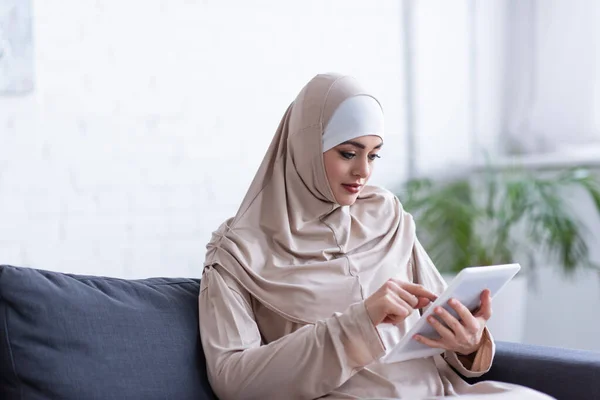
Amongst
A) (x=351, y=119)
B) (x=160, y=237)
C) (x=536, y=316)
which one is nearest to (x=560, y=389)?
(x=351, y=119)

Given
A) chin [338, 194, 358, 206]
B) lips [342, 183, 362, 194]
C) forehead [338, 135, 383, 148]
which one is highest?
forehead [338, 135, 383, 148]

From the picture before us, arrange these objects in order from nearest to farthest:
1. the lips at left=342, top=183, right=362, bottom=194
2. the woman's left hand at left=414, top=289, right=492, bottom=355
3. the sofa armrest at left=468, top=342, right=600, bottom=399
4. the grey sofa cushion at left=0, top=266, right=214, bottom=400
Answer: the grey sofa cushion at left=0, top=266, right=214, bottom=400
the woman's left hand at left=414, top=289, right=492, bottom=355
the sofa armrest at left=468, top=342, right=600, bottom=399
the lips at left=342, top=183, right=362, bottom=194

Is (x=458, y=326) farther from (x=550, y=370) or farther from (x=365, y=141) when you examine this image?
(x=365, y=141)

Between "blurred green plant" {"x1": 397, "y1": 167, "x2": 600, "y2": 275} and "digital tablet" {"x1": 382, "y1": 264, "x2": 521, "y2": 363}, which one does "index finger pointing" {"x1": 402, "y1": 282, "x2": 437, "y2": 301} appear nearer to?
"digital tablet" {"x1": 382, "y1": 264, "x2": 521, "y2": 363}

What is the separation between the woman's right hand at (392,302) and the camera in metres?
1.66

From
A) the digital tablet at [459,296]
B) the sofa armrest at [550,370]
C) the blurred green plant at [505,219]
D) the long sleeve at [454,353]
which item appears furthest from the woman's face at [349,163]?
the blurred green plant at [505,219]

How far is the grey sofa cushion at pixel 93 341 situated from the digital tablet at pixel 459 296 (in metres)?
0.43

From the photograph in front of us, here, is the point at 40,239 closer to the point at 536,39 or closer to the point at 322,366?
the point at 322,366

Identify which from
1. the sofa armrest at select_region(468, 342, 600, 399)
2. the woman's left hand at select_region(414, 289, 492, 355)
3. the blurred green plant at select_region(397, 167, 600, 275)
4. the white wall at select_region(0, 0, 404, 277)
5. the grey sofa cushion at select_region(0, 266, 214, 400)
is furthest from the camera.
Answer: the blurred green plant at select_region(397, 167, 600, 275)

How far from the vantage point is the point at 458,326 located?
1712mm

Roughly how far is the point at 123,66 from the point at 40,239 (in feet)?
2.11

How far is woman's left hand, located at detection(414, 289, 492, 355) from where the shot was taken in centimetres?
169

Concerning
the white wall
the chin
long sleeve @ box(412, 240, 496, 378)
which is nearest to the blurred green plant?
the white wall

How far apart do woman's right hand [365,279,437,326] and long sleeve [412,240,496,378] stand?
0.27 meters
